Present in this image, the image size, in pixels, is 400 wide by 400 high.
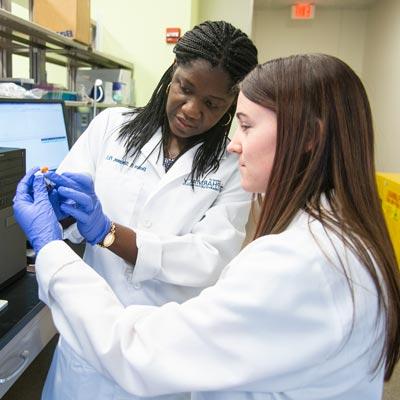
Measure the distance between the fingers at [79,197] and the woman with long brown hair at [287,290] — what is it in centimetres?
17

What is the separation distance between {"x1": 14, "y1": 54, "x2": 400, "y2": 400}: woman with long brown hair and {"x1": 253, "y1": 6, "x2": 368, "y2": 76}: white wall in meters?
4.69

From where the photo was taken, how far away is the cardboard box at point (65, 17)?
6.92ft

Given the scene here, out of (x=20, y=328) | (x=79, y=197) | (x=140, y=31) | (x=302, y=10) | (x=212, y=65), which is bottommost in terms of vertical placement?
(x=20, y=328)

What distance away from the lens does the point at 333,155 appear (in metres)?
0.61

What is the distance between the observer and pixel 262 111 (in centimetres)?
65

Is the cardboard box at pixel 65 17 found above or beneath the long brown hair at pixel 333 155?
above

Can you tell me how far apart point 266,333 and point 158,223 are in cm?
52

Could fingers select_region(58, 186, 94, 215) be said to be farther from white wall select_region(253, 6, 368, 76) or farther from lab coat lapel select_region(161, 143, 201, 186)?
white wall select_region(253, 6, 368, 76)

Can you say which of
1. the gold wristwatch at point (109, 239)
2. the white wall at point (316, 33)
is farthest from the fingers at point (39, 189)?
the white wall at point (316, 33)

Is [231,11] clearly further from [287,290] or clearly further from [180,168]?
[287,290]

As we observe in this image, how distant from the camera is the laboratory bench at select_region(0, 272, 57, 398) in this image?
813 mm

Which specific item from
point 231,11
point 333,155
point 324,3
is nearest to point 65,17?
point 231,11

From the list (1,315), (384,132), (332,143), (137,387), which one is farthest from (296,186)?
(384,132)

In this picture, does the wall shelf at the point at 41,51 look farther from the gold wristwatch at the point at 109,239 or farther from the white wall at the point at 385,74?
the white wall at the point at 385,74
